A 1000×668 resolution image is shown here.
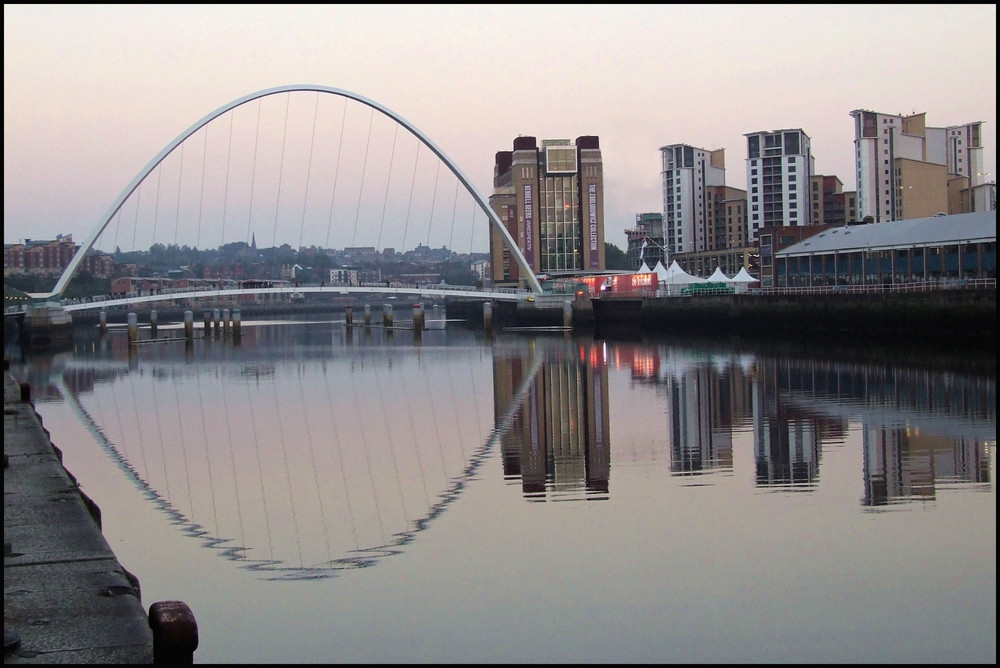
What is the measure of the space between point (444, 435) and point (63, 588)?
43.4 feet

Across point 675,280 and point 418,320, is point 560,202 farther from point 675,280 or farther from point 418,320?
point 675,280

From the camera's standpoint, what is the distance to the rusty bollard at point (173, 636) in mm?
5961

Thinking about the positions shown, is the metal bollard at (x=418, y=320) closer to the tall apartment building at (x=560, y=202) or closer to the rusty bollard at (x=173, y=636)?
the tall apartment building at (x=560, y=202)

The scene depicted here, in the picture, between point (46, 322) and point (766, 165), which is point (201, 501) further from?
point (766, 165)

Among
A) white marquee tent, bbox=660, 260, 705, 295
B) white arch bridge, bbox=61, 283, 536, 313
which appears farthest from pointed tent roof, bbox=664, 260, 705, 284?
white arch bridge, bbox=61, 283, 536, 313

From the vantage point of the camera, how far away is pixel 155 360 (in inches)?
1917

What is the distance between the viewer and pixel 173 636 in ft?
19.5

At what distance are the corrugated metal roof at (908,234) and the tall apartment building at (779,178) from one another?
7035cm

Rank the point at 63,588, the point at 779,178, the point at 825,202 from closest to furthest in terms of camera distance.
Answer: the point at 63,588, the point at 779,178, the point at 825,202

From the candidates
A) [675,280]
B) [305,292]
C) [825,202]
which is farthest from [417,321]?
[825,202]

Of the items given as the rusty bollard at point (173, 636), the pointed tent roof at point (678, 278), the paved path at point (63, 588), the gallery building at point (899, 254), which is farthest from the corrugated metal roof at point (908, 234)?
the rusty bollard at point (173, 636)

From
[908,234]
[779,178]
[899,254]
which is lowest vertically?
[899,254]

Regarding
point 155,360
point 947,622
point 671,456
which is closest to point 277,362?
point 155,360

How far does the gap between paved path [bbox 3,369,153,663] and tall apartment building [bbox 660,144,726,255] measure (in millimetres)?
135146
